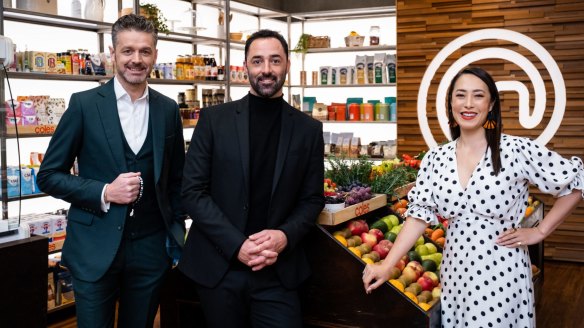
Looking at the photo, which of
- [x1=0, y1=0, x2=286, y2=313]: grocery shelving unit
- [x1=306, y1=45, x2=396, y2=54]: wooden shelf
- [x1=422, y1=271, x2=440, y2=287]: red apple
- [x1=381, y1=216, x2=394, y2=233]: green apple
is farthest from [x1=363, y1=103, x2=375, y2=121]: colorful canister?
[x1=422, y1=271, x2=440, y2=287]: red apple

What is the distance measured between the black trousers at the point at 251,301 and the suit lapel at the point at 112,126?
1.88ft

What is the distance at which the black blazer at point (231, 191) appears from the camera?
228cm

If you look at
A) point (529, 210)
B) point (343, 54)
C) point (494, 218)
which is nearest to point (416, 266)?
point (494, 218)

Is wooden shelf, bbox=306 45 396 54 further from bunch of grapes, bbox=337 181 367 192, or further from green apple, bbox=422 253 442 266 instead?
green apple, bbox=422 253 442 266

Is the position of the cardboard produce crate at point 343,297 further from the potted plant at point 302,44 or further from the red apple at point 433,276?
the potted plant at point 302,44

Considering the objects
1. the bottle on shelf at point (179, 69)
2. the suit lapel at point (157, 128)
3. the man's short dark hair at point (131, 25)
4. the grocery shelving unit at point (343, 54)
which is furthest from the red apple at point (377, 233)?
the grocery shelving unit at point (343, 54)

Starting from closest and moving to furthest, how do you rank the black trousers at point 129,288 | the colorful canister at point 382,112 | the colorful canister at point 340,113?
the black trousers at point 129,288 < the colorful canister at point 382,112 < the colorful canister at point 340,113

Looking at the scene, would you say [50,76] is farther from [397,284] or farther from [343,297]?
[397,284]

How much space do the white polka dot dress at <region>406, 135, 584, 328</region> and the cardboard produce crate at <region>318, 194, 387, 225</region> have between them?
18.7 inches

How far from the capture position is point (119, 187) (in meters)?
2.24

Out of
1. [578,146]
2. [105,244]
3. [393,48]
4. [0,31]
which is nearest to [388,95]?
[393,48]

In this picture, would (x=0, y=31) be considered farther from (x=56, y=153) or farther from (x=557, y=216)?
(x=557, y=216)

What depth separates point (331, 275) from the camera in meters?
2.59

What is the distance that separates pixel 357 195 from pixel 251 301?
91 cm
